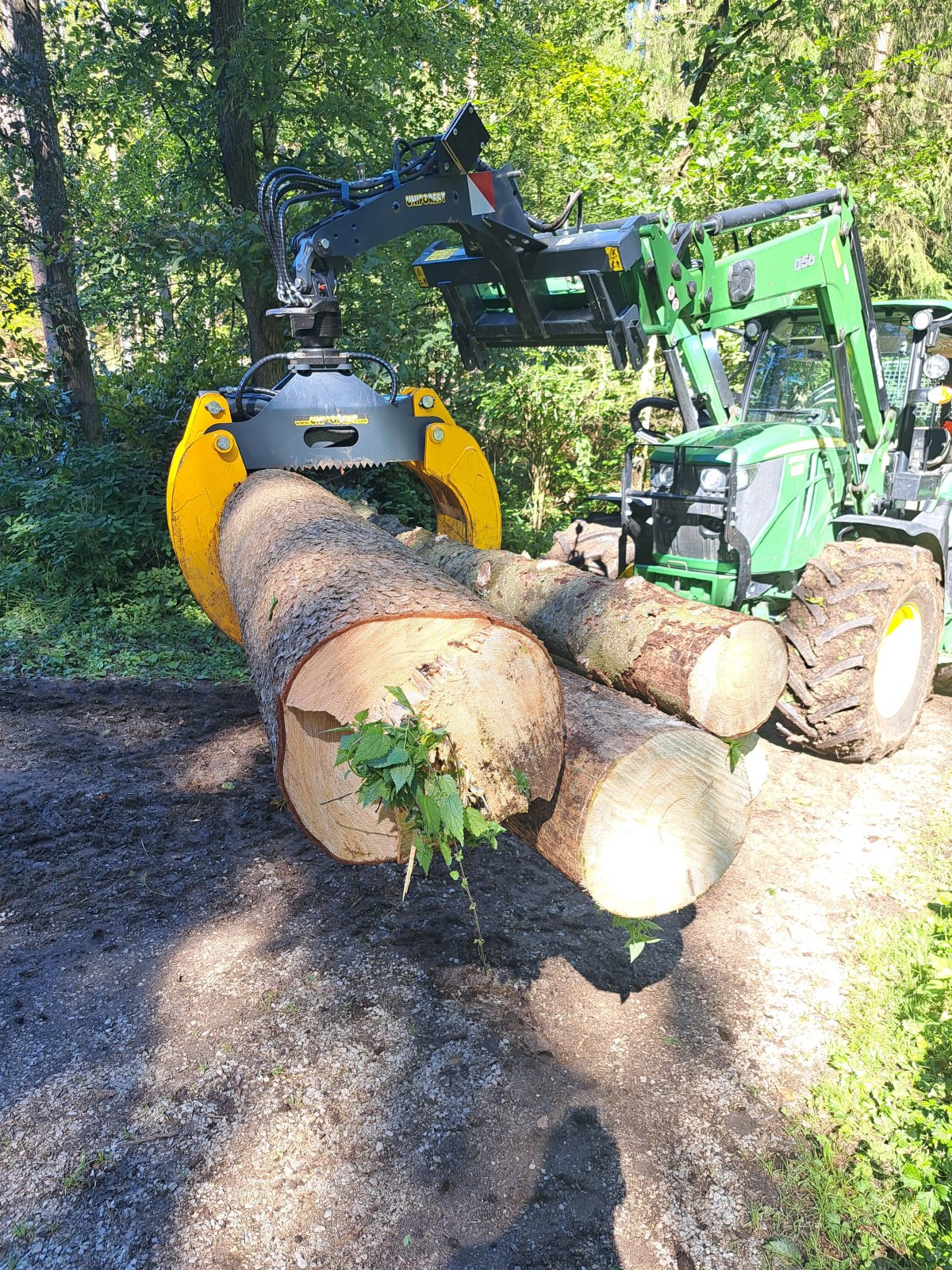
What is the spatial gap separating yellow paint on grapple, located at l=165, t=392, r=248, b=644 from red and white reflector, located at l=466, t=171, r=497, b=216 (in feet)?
5.79

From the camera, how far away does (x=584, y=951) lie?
3.65m

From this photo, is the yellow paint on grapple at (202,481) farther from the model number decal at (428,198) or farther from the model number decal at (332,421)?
the model number decal at (428,198)

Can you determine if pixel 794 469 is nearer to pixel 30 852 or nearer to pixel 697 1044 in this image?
pixel 697 1044

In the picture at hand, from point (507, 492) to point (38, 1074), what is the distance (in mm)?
8422

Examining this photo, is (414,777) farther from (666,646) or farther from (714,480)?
(714,480)

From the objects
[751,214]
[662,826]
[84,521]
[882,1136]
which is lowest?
[882,1136]

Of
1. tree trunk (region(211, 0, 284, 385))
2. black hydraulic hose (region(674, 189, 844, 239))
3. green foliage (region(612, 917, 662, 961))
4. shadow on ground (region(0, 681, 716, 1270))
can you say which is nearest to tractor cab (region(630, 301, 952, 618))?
black hydraulic hose (region(674, 189, 844, 239))

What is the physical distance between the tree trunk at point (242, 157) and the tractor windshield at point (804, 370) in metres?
4.61

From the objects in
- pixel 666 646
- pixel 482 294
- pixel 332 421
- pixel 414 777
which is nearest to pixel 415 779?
pixel 414 777

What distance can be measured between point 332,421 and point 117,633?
3658 mm

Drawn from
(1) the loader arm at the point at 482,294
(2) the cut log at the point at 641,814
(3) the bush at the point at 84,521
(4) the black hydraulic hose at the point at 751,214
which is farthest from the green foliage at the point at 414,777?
(3) the bush at the point at 84,521

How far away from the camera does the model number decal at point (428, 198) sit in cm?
464

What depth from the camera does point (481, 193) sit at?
455cm

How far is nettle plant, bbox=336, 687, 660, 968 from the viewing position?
2.11 metres
